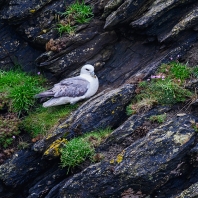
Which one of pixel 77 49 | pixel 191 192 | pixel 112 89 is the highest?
pixel 77 49

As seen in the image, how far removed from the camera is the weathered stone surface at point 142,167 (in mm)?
7922

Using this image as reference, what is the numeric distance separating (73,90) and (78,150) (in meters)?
1.89

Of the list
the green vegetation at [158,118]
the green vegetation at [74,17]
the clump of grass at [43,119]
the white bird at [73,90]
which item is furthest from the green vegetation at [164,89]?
the green vegetation at [74,17]

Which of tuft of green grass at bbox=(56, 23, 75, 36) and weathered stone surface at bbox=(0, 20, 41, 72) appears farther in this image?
weathered stone surface at bbox=(0, 20, 41, 72)

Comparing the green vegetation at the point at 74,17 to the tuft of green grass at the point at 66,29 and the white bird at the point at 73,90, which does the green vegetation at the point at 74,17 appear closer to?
the tuft of green grass at the point at 66,29

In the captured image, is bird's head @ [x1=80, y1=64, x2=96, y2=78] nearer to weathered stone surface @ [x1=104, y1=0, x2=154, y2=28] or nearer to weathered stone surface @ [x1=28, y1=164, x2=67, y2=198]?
weathered stone surface @ [x1=104, y1=0, x2=154, y2=28]

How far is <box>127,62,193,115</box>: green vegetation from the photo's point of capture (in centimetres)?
912

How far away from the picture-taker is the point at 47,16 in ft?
38.0

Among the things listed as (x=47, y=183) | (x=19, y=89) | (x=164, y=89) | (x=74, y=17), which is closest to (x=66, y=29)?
(x=74, y=17)

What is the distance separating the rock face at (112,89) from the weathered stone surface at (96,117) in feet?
0.07

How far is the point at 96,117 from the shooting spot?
9320 mm

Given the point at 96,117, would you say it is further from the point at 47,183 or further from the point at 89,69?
the point at 47,183

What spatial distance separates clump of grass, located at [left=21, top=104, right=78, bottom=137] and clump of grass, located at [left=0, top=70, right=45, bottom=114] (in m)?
0.27

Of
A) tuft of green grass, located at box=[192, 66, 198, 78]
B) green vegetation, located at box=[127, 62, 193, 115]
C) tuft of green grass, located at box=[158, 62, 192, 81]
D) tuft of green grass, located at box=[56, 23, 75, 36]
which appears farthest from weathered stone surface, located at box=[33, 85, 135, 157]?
tuft of green grass, located at box=[56, 23, 75, 36]
